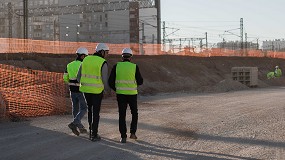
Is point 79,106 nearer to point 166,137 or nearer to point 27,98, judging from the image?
point 166,137

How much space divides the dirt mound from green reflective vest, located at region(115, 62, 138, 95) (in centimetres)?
1583

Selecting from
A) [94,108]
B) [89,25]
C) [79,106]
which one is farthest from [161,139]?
[89,25]

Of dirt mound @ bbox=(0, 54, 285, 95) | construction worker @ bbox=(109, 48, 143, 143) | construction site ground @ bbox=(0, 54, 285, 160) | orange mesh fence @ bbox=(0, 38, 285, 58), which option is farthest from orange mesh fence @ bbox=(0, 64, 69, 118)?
orange mesh fence @ bbox=(0, 38, 285, 58)

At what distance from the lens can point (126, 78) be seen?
762cm

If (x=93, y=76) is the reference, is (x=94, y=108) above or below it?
below

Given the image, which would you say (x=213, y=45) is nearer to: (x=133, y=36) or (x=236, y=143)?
(x=133, y=36)

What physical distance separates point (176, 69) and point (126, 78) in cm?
2892

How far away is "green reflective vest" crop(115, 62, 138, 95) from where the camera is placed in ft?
25.0

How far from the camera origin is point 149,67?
105 feet

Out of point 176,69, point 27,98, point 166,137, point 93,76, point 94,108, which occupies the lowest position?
point 166,137

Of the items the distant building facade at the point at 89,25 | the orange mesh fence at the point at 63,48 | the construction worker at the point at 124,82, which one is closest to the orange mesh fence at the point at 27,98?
the construction worker at the point at 124,82

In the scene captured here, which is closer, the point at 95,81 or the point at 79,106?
the point at 95,81

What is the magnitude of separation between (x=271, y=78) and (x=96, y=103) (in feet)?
122

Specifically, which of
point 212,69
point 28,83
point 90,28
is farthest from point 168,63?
point 90,28
